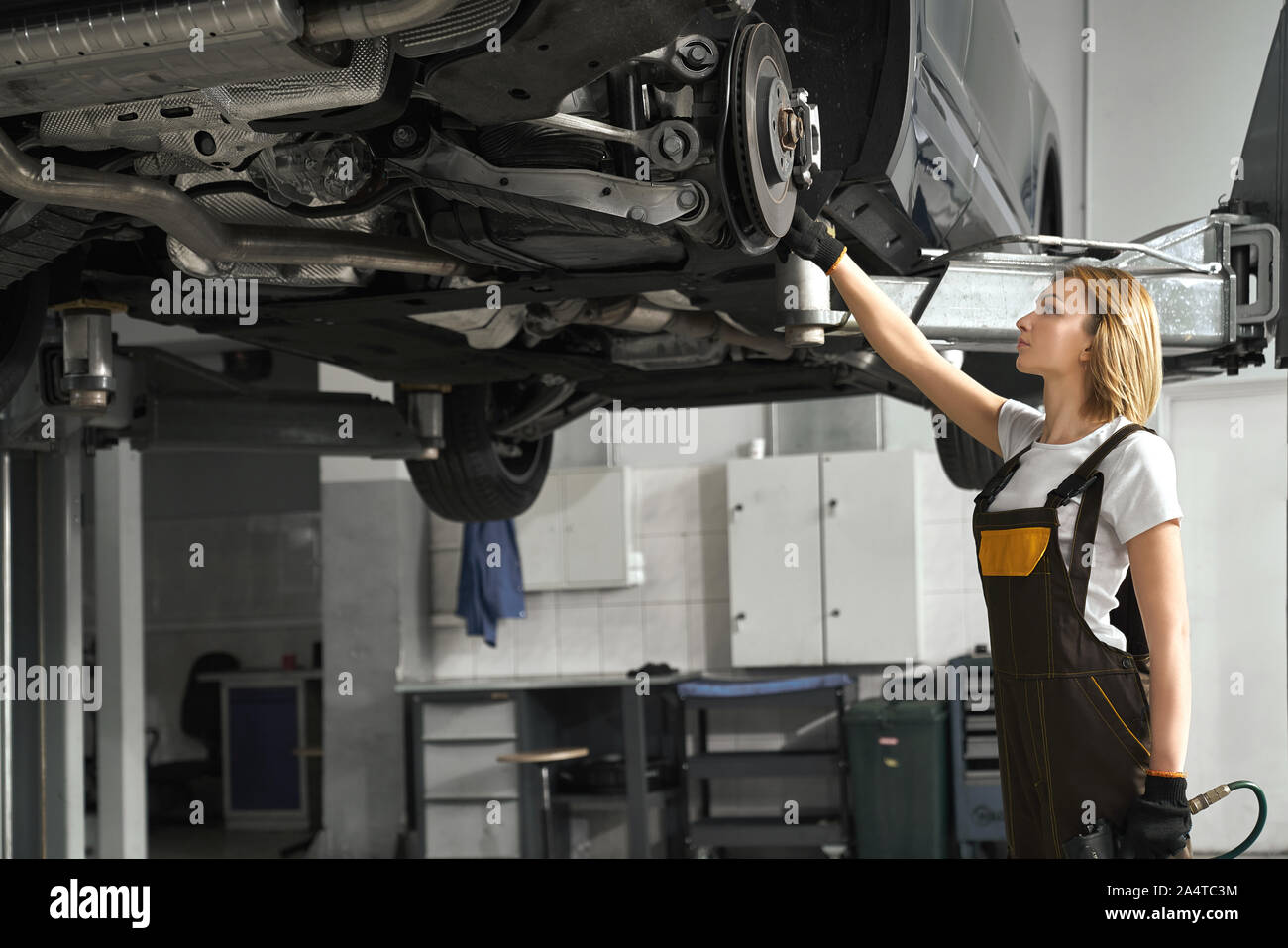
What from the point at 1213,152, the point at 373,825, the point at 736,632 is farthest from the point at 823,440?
the point at 373,825

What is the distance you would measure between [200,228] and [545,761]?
4886 mm

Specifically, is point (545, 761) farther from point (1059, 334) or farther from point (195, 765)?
point (1059, 334)

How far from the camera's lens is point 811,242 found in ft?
6.63

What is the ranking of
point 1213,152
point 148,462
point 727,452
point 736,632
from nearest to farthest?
1. point 1213,152
2. point 736,632
3. point 727,452
4. point 148,462

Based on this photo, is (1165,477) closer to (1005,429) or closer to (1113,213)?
(1005,429)

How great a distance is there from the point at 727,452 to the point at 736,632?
1.08 m

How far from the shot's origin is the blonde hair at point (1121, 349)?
178 cm

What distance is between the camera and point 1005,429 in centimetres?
197

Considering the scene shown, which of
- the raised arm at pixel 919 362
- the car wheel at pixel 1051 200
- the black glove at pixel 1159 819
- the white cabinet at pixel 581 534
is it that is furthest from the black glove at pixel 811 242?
the white cabinet at pixel 581 534

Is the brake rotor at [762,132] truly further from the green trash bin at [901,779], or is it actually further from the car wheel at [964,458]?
the green trash bin at [901,779]

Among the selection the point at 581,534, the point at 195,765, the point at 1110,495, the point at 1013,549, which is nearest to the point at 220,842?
the point at 195,765

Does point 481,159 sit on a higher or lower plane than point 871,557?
higher

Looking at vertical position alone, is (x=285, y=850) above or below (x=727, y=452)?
below
